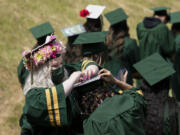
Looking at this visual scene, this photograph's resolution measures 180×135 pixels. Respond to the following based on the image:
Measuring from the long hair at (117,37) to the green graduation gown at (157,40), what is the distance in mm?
622

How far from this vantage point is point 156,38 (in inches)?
193

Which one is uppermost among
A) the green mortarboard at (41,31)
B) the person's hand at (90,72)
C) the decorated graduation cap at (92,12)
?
the decorated graduation cap at (92,12)

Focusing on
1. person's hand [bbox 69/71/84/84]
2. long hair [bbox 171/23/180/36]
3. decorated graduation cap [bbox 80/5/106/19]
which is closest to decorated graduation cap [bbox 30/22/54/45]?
decorated graduation cap [bbox 80/5/106/19]

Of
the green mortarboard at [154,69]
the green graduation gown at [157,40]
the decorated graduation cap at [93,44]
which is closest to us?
the decorated graduation cap at [93,44]

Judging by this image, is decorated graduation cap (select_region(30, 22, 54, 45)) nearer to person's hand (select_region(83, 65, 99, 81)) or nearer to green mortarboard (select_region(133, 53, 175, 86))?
green mortarboard (select_region(133, 53, 175, 86))


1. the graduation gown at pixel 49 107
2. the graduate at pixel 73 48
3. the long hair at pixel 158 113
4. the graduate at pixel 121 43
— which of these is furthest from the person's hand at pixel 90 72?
the graduate at pixel 73 48

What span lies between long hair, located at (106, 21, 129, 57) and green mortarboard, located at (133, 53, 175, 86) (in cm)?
75

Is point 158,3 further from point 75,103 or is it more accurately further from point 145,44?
point 75,103

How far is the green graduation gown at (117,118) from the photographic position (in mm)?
1507

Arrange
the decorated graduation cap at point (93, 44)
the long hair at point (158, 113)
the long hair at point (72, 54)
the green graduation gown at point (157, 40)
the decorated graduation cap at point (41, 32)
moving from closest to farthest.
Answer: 1. the long hair at point (158, 113)
2. the decorated graduation cap at point (93, 44)
3. the decorated graduation cap at point (41, 32)
4. the long hair at point (72, 54)
5. the green graduation gown at point (157, 40)

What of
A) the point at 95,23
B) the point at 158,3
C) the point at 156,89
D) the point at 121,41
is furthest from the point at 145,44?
the point at 158,3

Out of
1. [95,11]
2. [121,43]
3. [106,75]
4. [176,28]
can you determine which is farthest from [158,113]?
[176,28]

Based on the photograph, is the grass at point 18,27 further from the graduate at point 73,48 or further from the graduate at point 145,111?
the graduate at point 145,111

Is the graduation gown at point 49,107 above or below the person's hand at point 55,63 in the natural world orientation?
below
